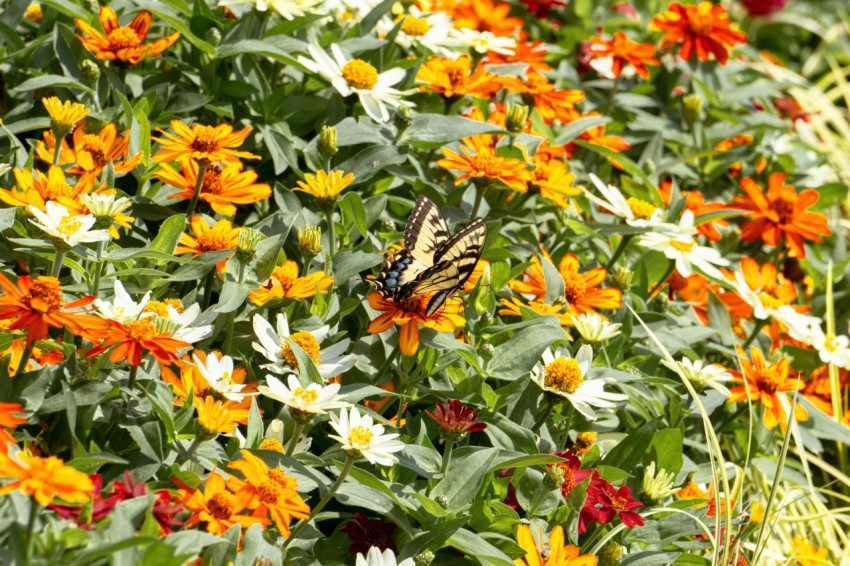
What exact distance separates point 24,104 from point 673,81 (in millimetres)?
1937

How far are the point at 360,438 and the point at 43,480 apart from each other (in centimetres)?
45

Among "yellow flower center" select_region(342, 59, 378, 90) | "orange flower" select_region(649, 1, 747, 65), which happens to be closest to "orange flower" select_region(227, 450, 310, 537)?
"yellow flower center" select_region(342, 59, 378, 90)

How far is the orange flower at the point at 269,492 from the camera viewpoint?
1331 millimetres

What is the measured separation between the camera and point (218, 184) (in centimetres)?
185

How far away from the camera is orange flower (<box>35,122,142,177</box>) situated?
185 cm

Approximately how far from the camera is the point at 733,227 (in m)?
2.91

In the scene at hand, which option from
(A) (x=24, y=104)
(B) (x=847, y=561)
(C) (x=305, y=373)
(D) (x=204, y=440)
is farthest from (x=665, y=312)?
(A) (x=24, y=104)

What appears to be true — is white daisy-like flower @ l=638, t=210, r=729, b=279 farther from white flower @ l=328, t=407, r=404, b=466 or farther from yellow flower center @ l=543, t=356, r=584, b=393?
white flower @ l=328, t=407, r=404, b=466

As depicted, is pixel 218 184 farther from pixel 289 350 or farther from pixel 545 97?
pixel 545 97

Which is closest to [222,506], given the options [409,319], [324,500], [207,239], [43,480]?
[324,500]

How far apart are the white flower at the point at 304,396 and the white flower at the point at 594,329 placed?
592 mm

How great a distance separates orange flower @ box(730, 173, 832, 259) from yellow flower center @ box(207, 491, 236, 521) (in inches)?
67.1

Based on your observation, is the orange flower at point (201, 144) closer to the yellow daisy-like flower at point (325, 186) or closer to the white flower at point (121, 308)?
the yellow daisy-like flower at point (325, 186)

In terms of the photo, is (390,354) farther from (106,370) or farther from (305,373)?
(106,370)
